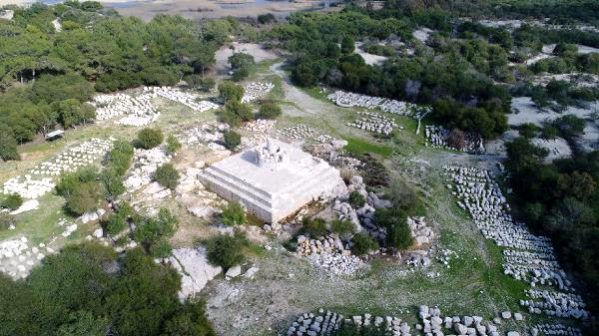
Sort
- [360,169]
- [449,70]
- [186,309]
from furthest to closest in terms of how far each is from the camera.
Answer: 1. [449,70]
2. [360,169]
3. [186,309]

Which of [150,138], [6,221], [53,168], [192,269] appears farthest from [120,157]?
[192,269]

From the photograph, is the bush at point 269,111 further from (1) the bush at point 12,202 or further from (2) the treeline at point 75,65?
(1) the bush at point 12,202

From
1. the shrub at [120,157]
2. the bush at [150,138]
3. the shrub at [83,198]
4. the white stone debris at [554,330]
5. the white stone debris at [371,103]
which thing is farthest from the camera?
the white stone debris at [371,103]

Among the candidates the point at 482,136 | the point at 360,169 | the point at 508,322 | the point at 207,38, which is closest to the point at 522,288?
the point at 508,322

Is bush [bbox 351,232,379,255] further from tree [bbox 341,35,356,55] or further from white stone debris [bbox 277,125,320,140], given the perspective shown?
tree [bbox 341,35,356,55]

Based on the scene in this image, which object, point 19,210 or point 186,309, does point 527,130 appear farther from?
point 19,210

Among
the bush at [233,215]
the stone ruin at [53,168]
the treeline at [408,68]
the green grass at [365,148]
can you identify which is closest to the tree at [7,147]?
the stone ruin at [53,168]

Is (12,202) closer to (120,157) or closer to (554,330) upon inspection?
(120,157)
